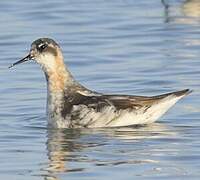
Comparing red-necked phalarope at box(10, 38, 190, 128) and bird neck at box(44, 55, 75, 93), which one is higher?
bird neck at box(44, 55, 75, 93)

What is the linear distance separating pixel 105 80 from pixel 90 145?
15.7ft

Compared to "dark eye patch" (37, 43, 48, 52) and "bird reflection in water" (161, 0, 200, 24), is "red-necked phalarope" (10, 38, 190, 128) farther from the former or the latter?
"bird reflection in water" (161, 0, 200, 24)

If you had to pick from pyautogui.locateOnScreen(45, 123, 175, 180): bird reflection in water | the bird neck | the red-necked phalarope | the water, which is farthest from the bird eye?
pyautogui.locateOnScreen(45, 123, 175, 180): bird reflection in water

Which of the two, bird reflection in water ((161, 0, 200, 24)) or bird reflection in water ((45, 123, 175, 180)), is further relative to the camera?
bird reflection in water ((161, 0, 200, 24))

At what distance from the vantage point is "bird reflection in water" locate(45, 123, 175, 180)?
15.6 meters

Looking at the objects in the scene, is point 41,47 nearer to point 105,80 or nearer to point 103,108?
point 103,108

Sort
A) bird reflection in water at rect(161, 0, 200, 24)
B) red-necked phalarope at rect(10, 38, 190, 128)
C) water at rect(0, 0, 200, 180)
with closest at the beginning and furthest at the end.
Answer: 1. water at rect(0, 0, 200, 180)
2. red-necked phalarope at rect(10, 38, 190, 128)
3. bird reflection in water at rect(161, 0, 200, 24)

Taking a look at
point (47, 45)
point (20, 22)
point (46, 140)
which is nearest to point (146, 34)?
point (20, 22)

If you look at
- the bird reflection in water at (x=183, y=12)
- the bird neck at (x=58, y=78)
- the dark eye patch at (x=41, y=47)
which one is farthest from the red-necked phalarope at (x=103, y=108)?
the bird reflection in water at (x=183, y=12)

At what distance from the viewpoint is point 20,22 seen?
2859 cm

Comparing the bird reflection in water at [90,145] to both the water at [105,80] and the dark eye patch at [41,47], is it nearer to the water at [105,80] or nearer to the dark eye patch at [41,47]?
the water at [105,80]

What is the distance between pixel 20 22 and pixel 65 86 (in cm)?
977

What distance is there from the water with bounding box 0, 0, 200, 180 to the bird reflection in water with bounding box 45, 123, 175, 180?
0.01 metres

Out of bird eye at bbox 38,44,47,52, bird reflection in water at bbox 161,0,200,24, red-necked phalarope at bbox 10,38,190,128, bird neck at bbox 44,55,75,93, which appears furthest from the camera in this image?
bird reflection in water at bbox 161,0,200,24
